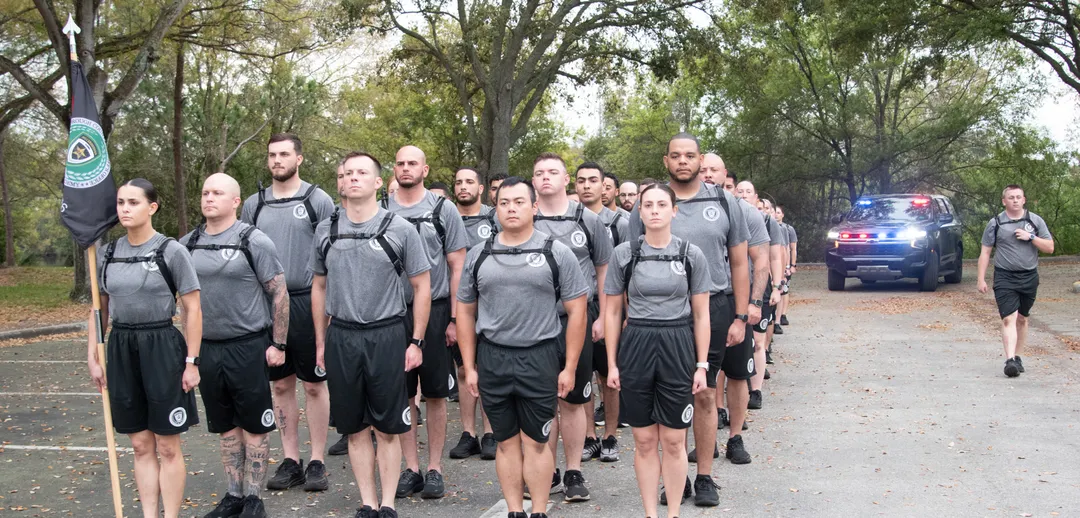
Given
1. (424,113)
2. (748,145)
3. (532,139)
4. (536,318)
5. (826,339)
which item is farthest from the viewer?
(532,139)

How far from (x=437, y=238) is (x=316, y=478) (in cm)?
177

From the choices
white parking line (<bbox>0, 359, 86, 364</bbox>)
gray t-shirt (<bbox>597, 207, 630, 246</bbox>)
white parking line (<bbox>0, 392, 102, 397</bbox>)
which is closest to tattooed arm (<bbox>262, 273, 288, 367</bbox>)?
gray t-shirt (<bbox>597, 207, 630, 246</bbox>)

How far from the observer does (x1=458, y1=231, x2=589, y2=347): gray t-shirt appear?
16.8 feet

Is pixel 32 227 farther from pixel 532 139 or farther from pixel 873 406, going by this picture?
pixel 873 406

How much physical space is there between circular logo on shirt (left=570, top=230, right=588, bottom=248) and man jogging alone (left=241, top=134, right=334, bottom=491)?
1.62 meters

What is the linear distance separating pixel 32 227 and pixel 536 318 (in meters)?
59.2

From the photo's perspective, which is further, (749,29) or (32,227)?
(32,227)

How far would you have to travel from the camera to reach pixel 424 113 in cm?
4519

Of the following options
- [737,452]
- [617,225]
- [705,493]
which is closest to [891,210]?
[617,225]

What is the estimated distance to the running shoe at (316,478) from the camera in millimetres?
6262

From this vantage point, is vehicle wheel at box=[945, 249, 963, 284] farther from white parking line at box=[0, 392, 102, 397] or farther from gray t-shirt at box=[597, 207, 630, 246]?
white parking line at box=[0, 392, 102, 397]

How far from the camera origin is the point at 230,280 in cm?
562

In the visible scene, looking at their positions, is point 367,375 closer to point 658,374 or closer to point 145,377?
point 145,377

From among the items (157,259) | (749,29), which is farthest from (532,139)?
(157,259)
